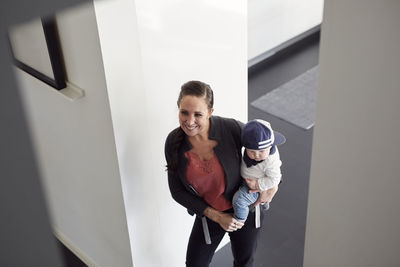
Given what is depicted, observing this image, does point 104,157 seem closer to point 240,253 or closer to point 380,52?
point 240,253

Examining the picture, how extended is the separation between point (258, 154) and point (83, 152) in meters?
Result: 0.99

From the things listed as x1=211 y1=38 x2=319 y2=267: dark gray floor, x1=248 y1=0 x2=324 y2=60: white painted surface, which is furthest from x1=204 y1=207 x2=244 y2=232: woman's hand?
x1=248 y1=0 x2=324 y2=60: white painted surface

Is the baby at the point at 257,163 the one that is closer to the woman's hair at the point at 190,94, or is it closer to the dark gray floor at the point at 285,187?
the woman's hair at the point at 190,94

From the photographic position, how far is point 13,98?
0.12 m

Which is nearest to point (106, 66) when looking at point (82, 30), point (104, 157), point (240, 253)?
point (82, 30)

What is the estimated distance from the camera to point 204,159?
2.21 metres

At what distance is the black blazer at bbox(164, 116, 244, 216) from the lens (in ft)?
7.20

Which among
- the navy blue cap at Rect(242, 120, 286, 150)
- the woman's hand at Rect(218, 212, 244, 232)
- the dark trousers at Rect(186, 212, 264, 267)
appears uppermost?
the navy blue cap at Rect(242, 120, 286, 150)

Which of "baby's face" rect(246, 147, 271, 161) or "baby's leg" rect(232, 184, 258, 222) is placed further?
"baby's leg" rect(232, 184, 258, 222)

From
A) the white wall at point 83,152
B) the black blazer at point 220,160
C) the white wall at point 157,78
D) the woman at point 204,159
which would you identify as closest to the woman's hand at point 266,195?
the woman at point 204,159

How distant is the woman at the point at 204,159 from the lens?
82.5 inches

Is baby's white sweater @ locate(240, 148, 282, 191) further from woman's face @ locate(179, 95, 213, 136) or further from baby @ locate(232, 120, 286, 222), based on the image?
woman's face @ locate(179, 95, 213, 136)

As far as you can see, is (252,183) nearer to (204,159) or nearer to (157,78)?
(204,159)

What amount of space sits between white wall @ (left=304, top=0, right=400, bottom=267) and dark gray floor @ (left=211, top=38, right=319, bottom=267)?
1844 mm
